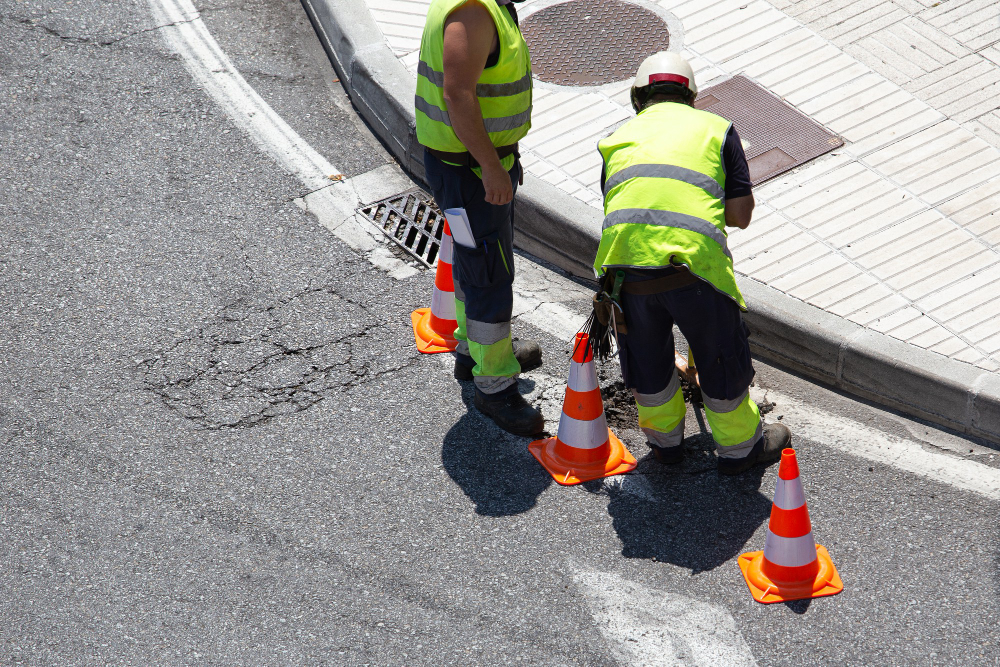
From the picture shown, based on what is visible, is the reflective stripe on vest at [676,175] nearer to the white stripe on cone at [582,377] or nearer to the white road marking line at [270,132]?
the white stripe on cone at [582,377]

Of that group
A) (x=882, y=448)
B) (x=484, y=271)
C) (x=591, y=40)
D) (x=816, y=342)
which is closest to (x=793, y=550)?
(x=882, y=448)

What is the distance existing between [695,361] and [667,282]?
1.39 feet

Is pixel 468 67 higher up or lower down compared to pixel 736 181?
higher up

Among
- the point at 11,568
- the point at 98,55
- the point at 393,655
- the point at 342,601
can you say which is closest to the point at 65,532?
the point at 11,568

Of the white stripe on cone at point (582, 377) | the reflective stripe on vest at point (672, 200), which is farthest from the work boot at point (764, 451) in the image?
the reflective stripe on vest at point (672, 200)

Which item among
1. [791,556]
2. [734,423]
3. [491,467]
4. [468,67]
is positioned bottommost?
[491,467]

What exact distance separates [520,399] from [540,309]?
0.76 metres

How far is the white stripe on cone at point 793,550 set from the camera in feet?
12.3

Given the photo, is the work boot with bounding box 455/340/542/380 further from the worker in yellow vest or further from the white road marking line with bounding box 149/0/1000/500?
the worker in yellow vest

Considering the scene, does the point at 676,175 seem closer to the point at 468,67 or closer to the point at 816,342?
the point at 468,67

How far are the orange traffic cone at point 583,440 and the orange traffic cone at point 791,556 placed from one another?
78 cm

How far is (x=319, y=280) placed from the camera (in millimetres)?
5359

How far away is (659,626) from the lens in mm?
3693

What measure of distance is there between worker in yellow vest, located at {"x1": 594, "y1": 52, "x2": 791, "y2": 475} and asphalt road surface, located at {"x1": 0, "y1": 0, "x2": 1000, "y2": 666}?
1.15 ft
